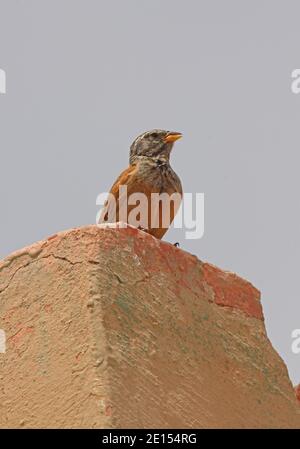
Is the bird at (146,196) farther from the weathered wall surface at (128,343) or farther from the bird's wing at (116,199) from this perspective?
the weathered wall surface at (128,343)

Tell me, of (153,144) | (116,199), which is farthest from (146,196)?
(153,144)

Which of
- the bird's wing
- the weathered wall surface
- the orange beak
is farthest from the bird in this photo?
the weathered wall surface

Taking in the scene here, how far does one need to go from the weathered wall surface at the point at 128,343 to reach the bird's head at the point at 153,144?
351cm

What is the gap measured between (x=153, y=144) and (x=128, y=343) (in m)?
4.43

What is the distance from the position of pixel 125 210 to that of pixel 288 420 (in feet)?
9.34

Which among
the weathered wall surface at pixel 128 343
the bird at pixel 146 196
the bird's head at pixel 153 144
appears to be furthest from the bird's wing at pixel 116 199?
the weathered wall surface at pixel 128 343

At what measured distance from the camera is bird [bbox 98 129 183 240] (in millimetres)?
6848

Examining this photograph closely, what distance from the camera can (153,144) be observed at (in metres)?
8.21

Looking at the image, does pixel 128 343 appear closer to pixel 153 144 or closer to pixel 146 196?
pixel 146 196

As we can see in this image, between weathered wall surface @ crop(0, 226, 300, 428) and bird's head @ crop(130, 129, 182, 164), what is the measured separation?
351 centimetres

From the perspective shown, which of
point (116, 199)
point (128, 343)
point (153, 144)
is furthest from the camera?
point (153, 144)

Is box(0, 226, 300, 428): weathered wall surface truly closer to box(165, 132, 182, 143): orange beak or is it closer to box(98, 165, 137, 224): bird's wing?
box(98, 165, 137, 224): bird's wing

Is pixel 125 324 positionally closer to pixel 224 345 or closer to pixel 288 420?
pixel 224 345

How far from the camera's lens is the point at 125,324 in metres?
3.98
